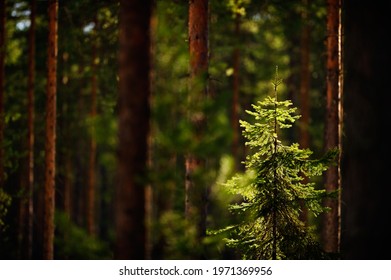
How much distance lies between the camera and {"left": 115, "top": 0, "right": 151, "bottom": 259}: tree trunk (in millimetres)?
4355

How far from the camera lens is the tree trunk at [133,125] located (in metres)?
4.36

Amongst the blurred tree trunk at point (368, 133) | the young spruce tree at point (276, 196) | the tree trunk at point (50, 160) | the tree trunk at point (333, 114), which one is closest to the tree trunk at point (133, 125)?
the blurred tree trunk at point (368, 133)

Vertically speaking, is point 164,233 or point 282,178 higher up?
point 282,178

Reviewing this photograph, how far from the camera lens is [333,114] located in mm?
10211

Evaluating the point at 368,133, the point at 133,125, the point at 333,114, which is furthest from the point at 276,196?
the point at 333,114

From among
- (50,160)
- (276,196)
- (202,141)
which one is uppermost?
(202,141)

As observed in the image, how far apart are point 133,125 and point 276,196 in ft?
11.9

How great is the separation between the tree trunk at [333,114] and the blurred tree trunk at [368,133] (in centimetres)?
679

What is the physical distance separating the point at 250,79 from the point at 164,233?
1936cm

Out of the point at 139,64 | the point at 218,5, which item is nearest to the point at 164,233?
the point at 139,64

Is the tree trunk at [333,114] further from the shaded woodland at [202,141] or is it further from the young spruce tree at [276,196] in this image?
the young spruce tree at [276,196]

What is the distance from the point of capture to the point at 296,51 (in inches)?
901

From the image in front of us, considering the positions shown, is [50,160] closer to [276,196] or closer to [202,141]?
[276,196]

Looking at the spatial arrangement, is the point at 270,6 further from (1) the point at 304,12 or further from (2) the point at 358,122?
(2) the point at 358,122
